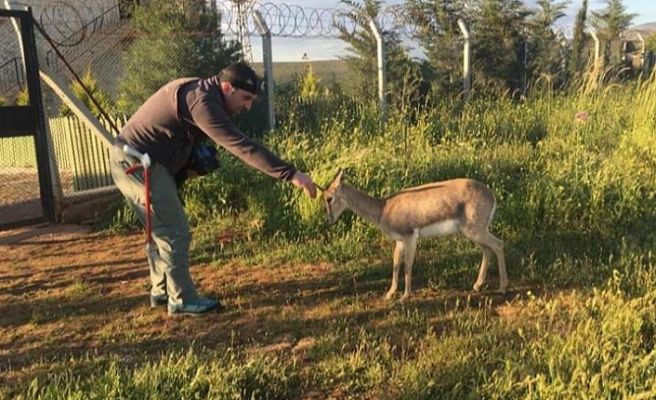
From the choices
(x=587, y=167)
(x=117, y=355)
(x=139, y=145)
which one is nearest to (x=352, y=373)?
(x=117, y=355)

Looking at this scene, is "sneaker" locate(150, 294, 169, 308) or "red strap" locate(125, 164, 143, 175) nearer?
"red strap" locate(125, 164, 143, 175)

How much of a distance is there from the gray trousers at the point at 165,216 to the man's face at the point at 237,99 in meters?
0.67

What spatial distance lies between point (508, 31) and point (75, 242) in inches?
479

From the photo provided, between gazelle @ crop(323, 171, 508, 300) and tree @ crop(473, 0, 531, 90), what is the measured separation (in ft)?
35.8

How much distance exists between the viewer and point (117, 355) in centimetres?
422

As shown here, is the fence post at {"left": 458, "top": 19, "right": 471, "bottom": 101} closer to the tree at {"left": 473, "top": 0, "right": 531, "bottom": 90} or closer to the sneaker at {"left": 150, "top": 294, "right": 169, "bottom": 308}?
the tree at {"left": 473, "top": 0, "right": 531, "bottom": 90}

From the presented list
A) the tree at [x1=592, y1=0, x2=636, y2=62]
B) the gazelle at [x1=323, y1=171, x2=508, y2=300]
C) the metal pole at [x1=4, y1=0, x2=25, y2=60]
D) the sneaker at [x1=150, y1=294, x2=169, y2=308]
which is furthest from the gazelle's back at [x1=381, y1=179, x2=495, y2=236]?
the tree at [x1=592, y1=0, x2=636, y2=62]

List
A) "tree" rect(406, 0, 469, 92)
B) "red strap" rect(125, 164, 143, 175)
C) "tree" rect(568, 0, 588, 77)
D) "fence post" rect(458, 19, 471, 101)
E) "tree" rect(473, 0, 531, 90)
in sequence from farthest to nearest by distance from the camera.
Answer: "tree" rect(568, 0, 588, 77)
"tree" rect(473, 0, 531, 90)
"tree" rect(406, 0, 469, 92)
"fence post" rect(458, 19, 471, 101)
"red strap" rect(125, 164, 143, 175)

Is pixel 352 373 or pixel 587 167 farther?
pixel 587 167

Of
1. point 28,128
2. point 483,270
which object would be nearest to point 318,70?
point 28,128

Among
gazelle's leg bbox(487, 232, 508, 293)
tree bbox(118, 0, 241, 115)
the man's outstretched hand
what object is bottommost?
gazelle's leg bbox(487, 232, 508, 293)

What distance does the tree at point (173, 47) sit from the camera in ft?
33.2

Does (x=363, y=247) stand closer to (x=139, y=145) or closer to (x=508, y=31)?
(x=139, y=145)

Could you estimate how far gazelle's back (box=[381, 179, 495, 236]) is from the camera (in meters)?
4.98
